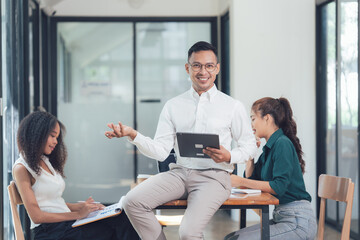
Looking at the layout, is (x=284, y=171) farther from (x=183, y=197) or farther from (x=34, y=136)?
(x=34, y=136)

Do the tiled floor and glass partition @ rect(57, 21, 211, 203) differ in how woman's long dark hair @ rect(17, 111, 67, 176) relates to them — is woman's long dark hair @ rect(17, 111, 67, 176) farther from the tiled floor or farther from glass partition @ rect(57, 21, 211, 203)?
glass partition @ rect(57, 21, 211, 203)

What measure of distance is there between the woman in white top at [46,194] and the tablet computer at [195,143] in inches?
21.6

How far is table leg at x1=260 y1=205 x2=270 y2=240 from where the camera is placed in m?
2.60

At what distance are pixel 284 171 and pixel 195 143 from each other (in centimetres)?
62

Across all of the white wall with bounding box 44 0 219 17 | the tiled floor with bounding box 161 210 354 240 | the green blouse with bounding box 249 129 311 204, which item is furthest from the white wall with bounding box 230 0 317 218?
the green blouse with bounding box 249 129 311 204

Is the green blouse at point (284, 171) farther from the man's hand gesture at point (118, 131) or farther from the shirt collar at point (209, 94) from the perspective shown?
the man's hand gesture at point (118, 131)

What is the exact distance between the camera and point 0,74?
3.69 meters

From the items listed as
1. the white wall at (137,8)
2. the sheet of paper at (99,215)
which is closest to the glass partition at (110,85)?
the white wall at (137,8)

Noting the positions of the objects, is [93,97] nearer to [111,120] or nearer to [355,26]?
[111,120]

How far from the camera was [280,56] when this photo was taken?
5.55 meters

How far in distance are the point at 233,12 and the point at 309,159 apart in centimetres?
174

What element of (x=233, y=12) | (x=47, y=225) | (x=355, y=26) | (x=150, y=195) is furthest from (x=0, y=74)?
(x=355, y=26)

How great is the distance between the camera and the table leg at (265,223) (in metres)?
2.60

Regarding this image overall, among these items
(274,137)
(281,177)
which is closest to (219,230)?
(274,137)
